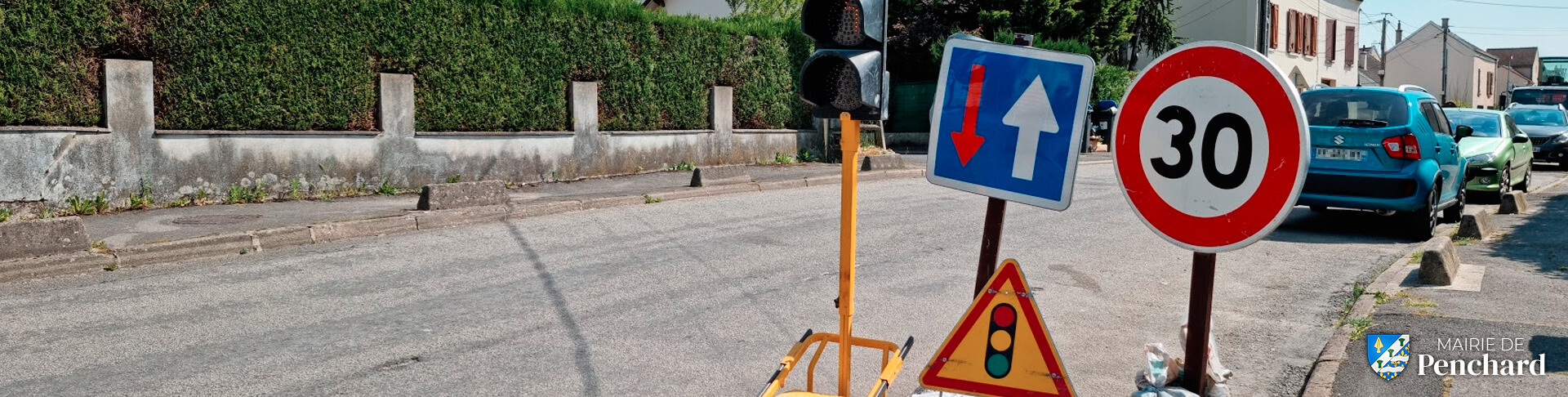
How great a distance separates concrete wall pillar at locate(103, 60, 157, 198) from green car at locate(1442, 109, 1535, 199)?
1422cm

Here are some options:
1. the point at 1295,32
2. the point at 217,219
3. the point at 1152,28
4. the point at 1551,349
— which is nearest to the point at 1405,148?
the point at 1551,349

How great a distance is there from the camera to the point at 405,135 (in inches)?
557

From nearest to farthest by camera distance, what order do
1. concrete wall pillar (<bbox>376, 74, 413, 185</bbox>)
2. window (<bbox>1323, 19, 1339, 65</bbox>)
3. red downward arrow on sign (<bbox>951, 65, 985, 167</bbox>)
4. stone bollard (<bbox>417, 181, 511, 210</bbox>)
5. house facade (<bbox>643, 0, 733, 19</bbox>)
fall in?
red downward arrow on sign (<bbox>951, 65, 985, 167</bbox>), stone bollard (<bbox>417, 181, 511, 210</bbox>), concrete wall pillar (<bbox>376, 74, 413, 185</bbox>), house facade (<bbox>643, 0, 733, 19</bbox>), window (<bbox>1323, 19, 1339, 65</bbox>)

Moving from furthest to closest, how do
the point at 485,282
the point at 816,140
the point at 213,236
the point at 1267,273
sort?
the point at 816,140
the point at 213,236
the point at 1267,273
the point at 485,282

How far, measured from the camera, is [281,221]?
417 inches

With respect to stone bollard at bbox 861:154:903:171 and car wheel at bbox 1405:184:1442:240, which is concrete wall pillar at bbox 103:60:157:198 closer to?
stone bollard at bbox 861:154:903:171

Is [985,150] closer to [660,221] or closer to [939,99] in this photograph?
[939,99]

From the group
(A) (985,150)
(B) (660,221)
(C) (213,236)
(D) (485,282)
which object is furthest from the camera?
(B) (660,221)

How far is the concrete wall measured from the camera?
420 inches

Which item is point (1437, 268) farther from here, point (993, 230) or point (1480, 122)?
point (1480, 122)

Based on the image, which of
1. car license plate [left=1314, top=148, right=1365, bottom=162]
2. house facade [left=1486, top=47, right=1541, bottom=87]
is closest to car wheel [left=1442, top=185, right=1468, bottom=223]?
car license plate [left=1314, top=148, right=1365, bottom=162]

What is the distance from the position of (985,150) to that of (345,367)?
321 centimetres

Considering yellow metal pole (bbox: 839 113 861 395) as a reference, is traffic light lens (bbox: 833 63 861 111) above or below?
above

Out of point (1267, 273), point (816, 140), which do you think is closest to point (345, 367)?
point (1267, 273)
